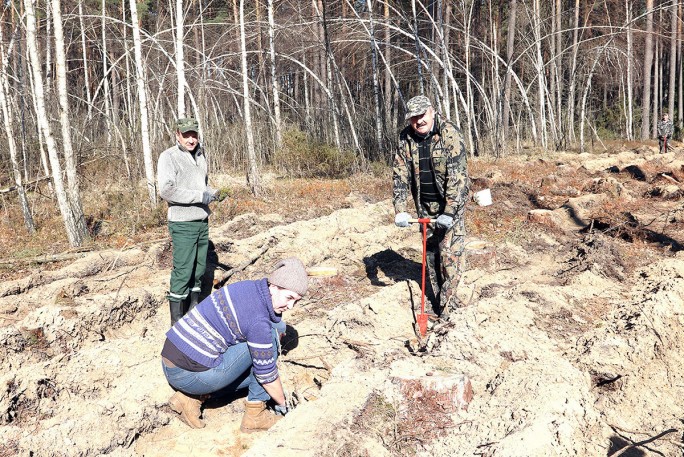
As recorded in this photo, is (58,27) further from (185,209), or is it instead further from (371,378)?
(371,378)

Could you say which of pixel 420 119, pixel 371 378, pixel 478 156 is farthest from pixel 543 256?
pixel 478 156

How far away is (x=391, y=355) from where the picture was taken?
3643 mm

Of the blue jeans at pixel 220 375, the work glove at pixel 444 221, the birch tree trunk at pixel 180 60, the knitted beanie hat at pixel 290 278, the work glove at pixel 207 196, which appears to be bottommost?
the blue jeans at pixel 220 375

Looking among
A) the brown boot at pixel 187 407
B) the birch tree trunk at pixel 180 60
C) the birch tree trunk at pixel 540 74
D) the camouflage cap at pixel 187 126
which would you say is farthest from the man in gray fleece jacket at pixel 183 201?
the birch tree trunk at pixel 540 74

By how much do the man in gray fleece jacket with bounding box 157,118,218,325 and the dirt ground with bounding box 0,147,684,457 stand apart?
55 cm

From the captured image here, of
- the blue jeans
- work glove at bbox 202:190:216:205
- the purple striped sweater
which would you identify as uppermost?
work glove at bbox 202:190:216:205

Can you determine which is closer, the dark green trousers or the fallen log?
the dark green trousers

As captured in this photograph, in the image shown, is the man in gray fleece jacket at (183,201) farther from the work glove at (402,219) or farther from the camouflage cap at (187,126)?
the work glove at (402,219)

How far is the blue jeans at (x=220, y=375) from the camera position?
3.04 metres

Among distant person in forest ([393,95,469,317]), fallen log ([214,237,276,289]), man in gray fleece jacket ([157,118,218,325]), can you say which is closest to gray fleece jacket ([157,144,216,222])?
man in gray fleece jacket ([157,118,218,325])

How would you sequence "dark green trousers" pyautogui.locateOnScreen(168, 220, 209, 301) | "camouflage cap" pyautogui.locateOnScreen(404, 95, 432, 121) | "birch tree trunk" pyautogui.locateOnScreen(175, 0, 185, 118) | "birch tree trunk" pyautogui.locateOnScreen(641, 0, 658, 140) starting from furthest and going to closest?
"birch tree trunk" pyautogui.locateOnScreen(641, 0, 658, 140)
"birch tree trunk" pyautogui.locateOnScreen(175, 0, 185, 118)
"dark green trousers" pyautogui.locateOnScreen(168, 220, 209, 301)
"camouflage cap" pyautogui.locateOnScreen(404, 95, 432, 121)

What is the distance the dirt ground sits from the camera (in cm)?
291

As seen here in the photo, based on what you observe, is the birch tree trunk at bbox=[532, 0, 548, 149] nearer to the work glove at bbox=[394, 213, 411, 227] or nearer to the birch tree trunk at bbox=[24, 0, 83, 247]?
the birch tree trunk at bbox=[24, 0, 83, 247]

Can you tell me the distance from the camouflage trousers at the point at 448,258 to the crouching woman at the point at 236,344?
5.56 feet
